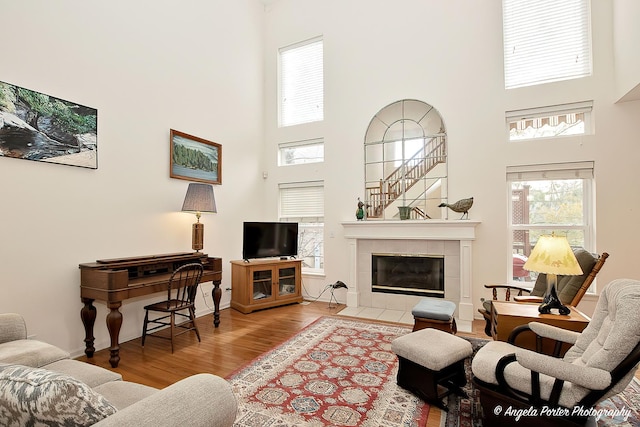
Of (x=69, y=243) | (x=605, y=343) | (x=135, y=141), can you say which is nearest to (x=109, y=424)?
(x=605, y=343)

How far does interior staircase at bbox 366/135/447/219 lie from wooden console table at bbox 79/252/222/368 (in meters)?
3.03

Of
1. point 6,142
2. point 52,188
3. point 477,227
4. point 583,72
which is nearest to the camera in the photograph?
point 6,142

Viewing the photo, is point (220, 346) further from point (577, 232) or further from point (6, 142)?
point (577, 232)

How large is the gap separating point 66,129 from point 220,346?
2.71m

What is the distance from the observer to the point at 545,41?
429 centimetres

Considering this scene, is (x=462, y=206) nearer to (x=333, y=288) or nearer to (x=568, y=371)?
(x=333, y=288)

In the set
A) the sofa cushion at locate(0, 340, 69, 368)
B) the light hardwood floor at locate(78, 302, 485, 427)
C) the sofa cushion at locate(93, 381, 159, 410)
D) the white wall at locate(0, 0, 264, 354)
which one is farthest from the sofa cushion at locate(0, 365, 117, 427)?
the white wall at locate(0, 0, 264, 354)

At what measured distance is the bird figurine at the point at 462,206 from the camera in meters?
4.41

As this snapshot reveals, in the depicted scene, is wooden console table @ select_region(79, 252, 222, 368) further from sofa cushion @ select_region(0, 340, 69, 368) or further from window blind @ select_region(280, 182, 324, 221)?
window blind @ select_region(280, 182, 324, 221)

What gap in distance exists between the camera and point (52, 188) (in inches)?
121

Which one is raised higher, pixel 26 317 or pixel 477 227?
pixel 477 227

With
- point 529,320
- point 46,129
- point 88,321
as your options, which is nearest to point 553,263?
point 529,320

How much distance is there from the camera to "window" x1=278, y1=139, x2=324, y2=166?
18.8ft

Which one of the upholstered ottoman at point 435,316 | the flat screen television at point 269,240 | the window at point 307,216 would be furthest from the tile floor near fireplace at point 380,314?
the flat screen television at point 269,240
